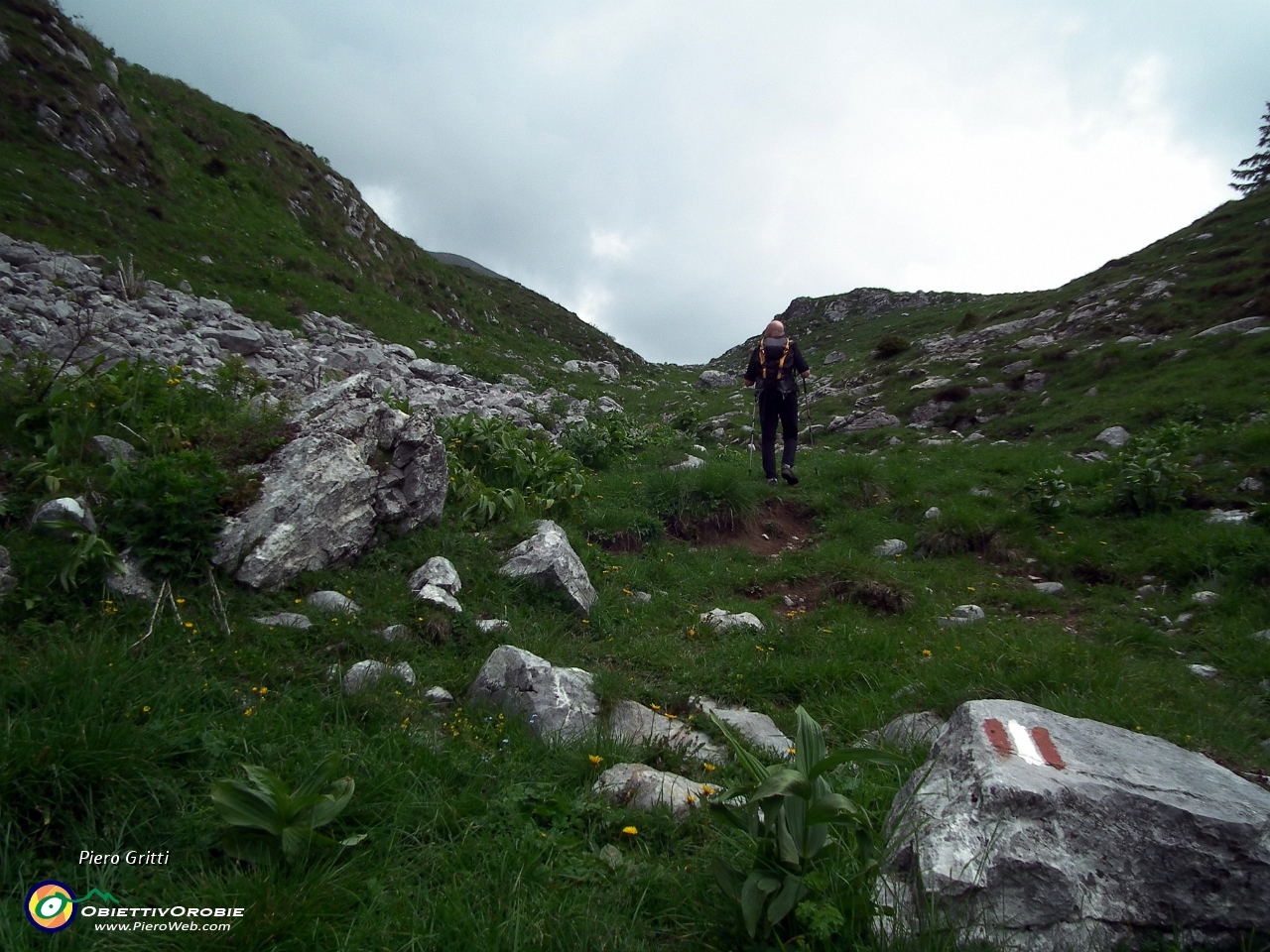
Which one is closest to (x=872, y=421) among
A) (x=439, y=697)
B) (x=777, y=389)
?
(x=777, y=389)

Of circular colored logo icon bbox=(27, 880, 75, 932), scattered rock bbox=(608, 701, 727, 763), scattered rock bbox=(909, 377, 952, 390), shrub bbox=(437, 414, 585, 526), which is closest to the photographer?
circular colored logo icon bbox=(27, 880, 75, 932)

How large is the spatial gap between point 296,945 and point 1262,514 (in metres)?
9.29

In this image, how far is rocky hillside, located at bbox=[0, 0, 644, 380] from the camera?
16.0m

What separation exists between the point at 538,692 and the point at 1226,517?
8027 millimetres

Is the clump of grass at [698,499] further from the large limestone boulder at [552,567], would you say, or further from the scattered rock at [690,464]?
the large limestone boulder at [552,567]

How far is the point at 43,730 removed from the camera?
8.80 feet

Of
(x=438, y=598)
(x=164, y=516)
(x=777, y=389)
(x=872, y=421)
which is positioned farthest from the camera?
(x=872, y=421)

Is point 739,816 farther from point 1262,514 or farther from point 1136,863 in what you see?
point 1262,514

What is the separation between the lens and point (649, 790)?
3.21 meters

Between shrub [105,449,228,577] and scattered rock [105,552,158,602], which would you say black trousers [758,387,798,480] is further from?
scattered rock [105,552,158,602]

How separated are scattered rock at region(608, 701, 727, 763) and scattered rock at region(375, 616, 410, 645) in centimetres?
160

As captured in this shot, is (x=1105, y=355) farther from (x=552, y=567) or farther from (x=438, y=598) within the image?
(x=438, y=598)

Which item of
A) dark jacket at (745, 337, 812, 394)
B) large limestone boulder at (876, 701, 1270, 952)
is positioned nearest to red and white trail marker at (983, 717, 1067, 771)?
large limestone boulder at (876, 701, 1270, 952)

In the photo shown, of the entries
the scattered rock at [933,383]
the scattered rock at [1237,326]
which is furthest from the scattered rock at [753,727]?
the scattered rock at [1237,326]
